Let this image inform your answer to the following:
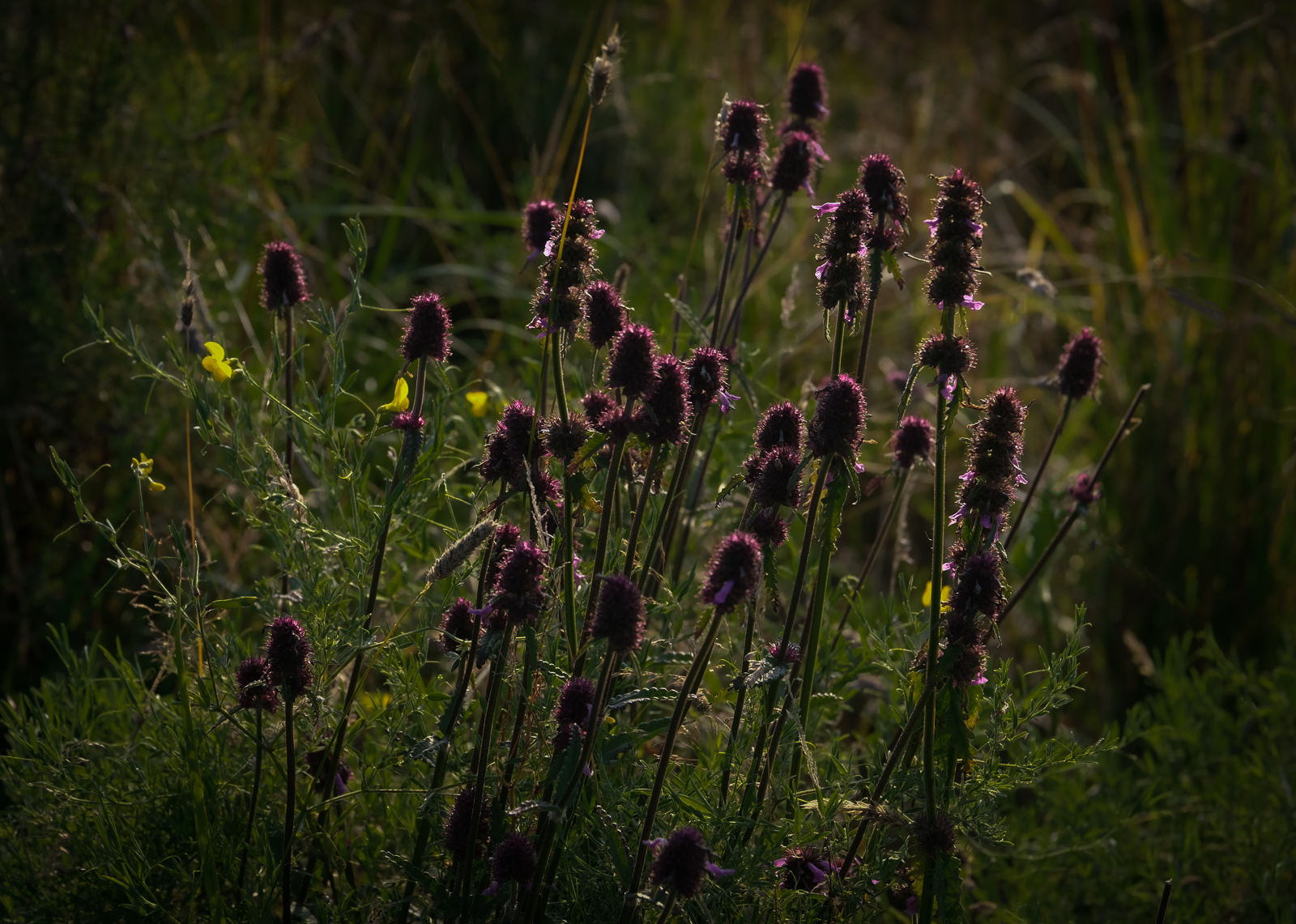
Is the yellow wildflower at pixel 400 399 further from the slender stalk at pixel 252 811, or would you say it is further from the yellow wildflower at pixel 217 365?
the slender stalk at pixel 252 811

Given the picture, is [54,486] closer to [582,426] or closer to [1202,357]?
[582,426]

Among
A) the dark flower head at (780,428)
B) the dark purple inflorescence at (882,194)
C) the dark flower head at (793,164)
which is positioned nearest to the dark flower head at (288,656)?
the dark flower head at (780,428)

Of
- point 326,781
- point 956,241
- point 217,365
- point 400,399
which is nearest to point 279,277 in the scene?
point 217,365

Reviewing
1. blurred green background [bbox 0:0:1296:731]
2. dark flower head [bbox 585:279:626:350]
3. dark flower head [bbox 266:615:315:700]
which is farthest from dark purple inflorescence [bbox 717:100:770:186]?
dark flower head [bbox 266:615:315:700]

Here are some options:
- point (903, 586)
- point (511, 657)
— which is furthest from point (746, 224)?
point (511, 657)

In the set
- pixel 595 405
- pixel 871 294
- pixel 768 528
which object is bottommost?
pixel 768 528

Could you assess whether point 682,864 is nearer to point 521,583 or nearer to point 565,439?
point 521,583

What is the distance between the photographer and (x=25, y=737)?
1961mm

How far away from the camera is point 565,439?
162cm

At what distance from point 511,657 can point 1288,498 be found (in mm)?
2861

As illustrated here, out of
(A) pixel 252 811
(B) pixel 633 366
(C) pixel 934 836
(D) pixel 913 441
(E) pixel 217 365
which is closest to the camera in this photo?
(B) pixel 633 366

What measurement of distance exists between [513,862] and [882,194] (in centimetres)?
108

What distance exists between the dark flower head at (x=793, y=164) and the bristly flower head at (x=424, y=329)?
26.5 inches

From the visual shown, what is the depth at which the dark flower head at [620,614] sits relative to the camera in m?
1.37
